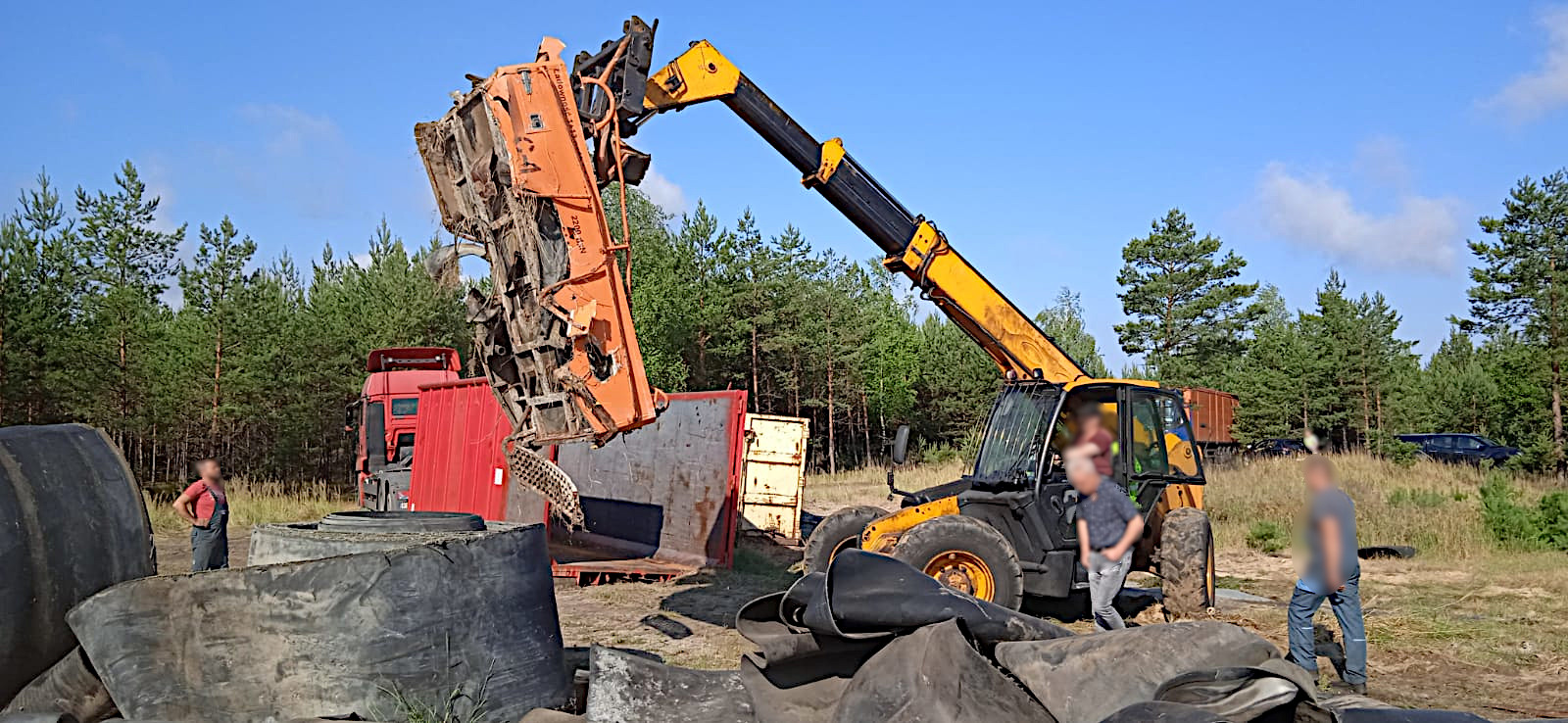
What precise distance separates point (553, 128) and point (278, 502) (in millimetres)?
19869

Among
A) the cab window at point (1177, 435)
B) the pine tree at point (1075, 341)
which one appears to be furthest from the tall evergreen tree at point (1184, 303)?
the cab window at point (1177, 435)

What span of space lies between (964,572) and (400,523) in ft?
15.7

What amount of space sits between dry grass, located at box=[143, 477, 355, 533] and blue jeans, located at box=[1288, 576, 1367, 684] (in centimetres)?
1741

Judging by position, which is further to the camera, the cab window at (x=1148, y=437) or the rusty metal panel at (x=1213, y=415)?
the rusty metal panel at (x=1213, y=415)

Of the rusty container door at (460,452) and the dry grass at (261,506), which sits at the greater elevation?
the rusty container door at (460,452)

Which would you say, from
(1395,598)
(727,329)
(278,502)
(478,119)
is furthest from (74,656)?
(727,329)

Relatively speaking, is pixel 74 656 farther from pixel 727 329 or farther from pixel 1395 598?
pixel 727 329

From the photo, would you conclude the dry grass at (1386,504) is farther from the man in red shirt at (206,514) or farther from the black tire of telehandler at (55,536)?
the black tire of telehandler at (55,536)

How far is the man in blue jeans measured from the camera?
22.2 feet

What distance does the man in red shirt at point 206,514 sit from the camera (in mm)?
9359

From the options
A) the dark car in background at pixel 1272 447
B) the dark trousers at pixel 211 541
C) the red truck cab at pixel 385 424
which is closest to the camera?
the dark trousers at pixel 211 541

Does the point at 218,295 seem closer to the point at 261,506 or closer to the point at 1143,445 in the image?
the point at 261,506

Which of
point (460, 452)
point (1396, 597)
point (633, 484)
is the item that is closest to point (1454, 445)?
point (1396, 597)

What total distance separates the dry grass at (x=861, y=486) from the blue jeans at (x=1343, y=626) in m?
15.8
